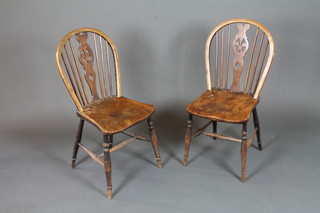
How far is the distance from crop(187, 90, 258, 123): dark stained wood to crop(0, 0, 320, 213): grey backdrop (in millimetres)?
547

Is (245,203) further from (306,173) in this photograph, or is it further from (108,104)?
(108,104)

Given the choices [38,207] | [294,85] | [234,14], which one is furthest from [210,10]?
[38,207]

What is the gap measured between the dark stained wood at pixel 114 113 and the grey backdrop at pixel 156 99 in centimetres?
54

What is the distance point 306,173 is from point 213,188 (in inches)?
31.4

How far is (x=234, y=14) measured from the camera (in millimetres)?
3967

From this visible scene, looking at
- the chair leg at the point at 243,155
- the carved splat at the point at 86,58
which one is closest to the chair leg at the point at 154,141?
the carved splat at the point at 86,58

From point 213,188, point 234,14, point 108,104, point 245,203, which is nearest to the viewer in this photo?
point 245,203

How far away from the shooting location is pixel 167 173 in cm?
333

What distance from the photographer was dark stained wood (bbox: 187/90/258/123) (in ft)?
9.93

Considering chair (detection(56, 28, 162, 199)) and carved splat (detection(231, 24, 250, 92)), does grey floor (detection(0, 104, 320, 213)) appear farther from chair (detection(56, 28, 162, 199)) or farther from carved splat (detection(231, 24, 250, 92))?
carved splat (detection(231, 24, 250, 92))

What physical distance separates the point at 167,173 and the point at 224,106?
0.74 meters

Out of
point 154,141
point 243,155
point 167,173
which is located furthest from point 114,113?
Answer: point 243,155

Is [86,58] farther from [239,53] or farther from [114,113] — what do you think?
[239,53]

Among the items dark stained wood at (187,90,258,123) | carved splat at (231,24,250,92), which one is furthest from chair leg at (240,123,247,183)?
carved splat at (231,24,250,92)
